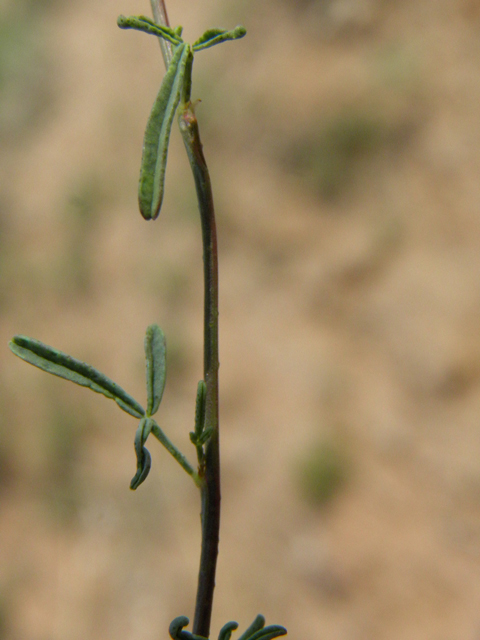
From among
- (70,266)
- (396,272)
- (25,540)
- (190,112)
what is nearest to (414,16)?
(396,272)

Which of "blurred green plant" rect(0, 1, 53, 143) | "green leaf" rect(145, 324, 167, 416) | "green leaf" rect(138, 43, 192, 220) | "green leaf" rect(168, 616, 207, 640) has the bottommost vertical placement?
"green leaf" rect(168, 616, 207, 640)

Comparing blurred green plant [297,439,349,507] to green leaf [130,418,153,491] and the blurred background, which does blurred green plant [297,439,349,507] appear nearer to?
the blurred background

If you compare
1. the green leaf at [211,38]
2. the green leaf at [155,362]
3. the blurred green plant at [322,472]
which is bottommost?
the blurred green plant at [322,472]

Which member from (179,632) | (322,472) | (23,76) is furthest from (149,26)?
(23,76)

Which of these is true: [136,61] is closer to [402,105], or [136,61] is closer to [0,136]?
[0,136]

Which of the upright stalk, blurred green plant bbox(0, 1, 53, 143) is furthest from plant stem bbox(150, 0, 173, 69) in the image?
blurred green plant bbox(0, 1, 53, 143)

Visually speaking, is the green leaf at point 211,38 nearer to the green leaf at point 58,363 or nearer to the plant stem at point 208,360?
the plant stem at point 208,360

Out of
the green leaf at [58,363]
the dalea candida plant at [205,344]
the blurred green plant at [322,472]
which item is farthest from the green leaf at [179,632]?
the blurred green plant at [322,472]
